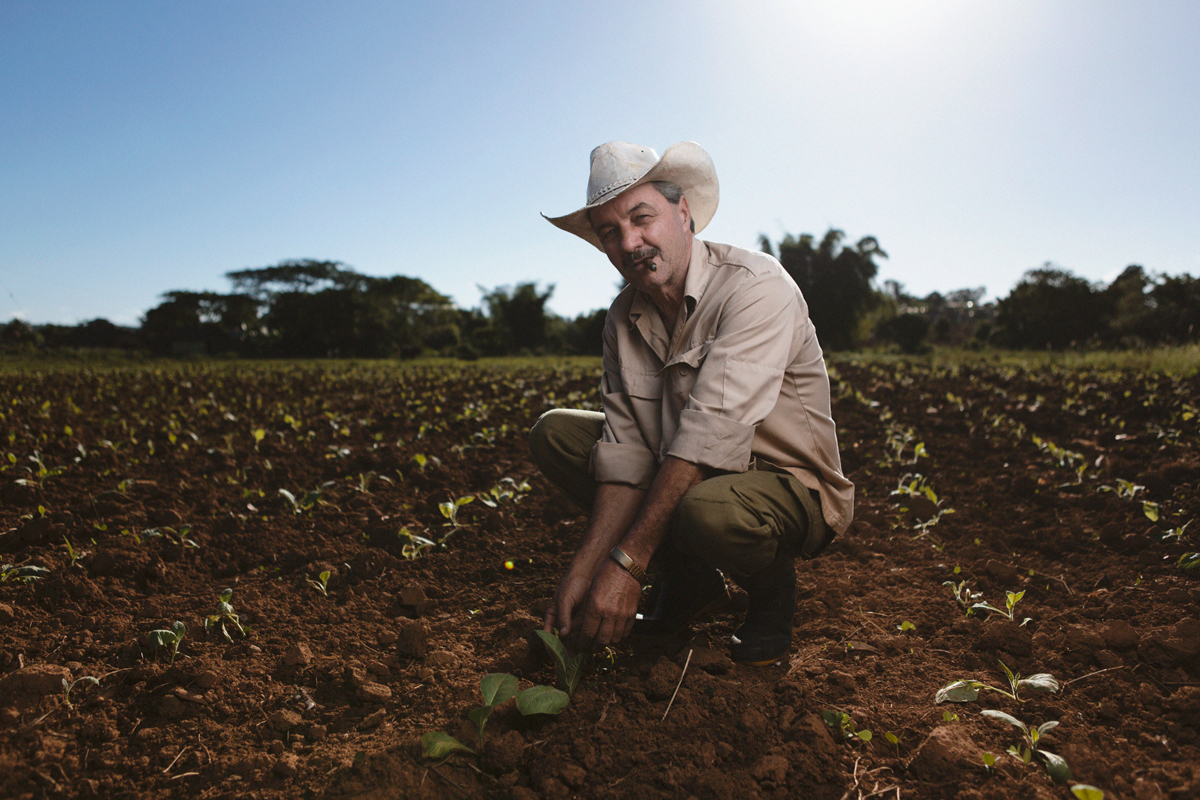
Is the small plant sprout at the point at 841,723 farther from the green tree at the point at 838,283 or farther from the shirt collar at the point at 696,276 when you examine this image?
the green tree at the point at 838,283

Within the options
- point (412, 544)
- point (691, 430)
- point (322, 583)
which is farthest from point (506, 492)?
point (691, 430)

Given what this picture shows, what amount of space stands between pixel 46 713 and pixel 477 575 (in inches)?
51.6

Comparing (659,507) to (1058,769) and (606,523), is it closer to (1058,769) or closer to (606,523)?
(606,523)

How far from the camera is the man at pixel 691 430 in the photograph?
1771 mm

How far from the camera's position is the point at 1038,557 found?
2824 millimetres

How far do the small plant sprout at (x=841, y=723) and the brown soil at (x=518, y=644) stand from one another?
20 mm

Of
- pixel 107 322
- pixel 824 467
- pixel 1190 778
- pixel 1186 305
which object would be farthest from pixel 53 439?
pixel 107 322

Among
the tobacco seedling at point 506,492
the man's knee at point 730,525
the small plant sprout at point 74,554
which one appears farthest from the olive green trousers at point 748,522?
the small plant sprout at point 74,554

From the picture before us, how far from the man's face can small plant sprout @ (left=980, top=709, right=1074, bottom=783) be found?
1.35m

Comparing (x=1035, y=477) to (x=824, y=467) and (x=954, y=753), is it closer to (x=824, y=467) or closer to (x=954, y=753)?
(x=824, y=467)

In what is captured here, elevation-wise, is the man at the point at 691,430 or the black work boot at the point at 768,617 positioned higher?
the man at the point at 691,430

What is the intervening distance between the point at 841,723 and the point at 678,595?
25.4 inches

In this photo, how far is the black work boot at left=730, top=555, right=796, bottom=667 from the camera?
6.45 feet

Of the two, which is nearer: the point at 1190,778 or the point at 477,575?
the point at 1190,778
